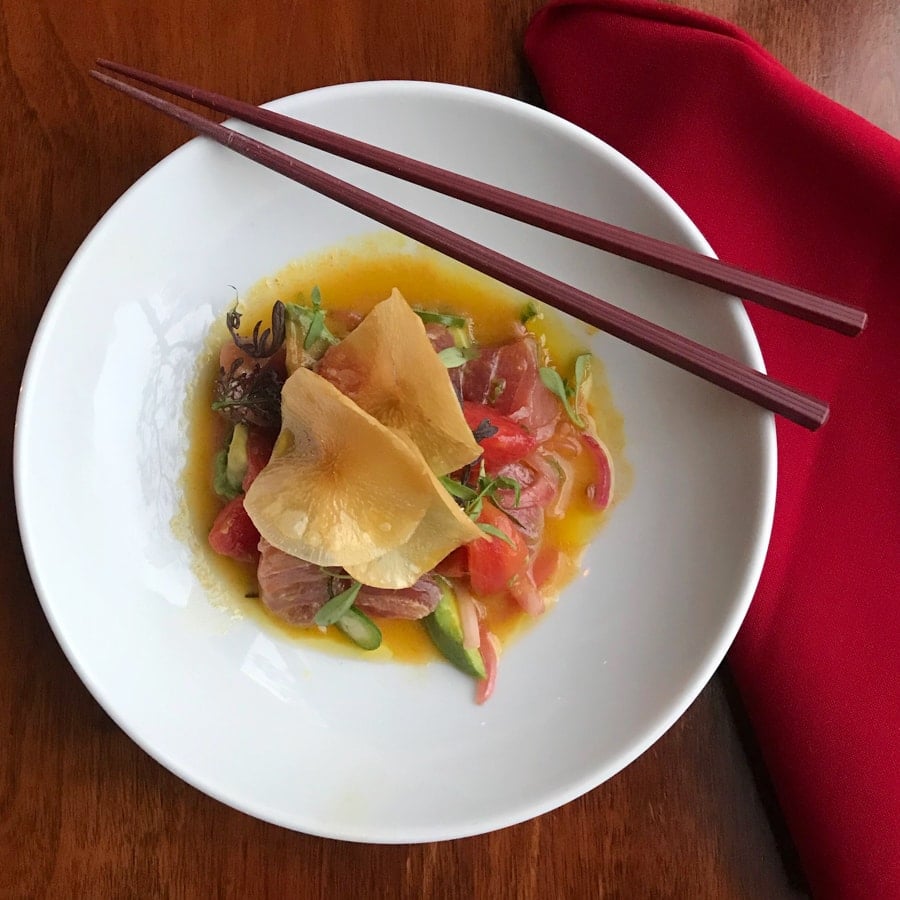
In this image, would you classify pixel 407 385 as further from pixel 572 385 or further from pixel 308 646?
pixel 308 646

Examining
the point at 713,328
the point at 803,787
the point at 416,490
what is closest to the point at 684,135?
the point at 713,328

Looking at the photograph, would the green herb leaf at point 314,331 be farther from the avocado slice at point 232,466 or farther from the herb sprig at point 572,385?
the herb sprig at point 572,385

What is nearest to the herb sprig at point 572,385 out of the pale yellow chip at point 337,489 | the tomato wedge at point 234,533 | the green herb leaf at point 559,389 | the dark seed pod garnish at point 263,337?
the green herb leaf at point 559,389

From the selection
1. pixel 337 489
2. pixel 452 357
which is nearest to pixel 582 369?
pixel 452 357

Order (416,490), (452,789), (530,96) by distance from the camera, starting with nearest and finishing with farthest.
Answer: (416,490) < (452,789) < (530,96)

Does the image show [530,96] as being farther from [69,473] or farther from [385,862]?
[385,862]
